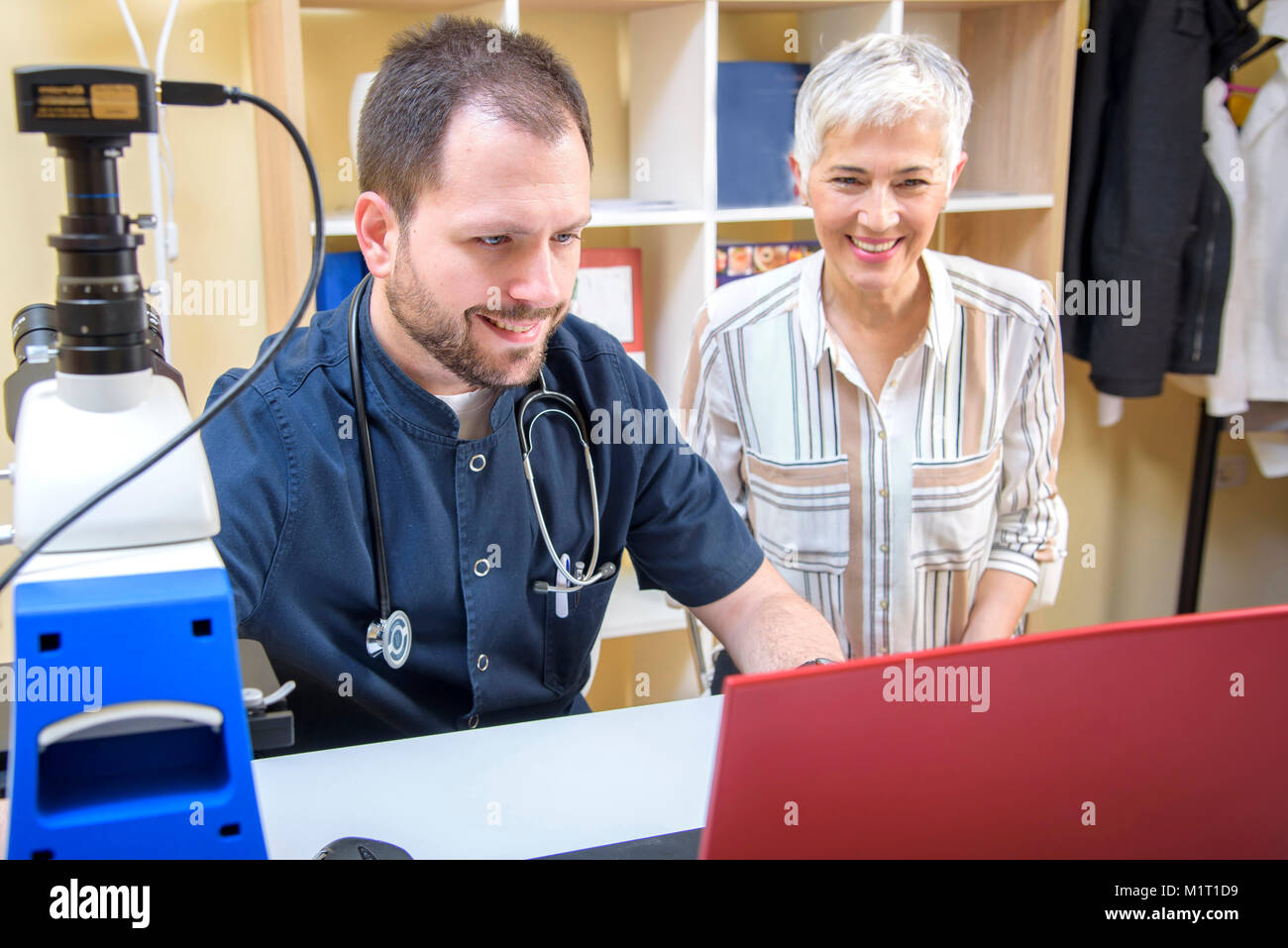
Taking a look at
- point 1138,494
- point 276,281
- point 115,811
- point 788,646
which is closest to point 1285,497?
point 1138,494

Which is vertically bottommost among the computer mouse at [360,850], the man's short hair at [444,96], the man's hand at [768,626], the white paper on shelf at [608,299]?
the computer mouse at [360,850]

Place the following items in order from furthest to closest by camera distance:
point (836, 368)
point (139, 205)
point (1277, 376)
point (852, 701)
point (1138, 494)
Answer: point (1138, 494) → point (1277, 376) → point (139, 205) → point (836, 368) → point (852, 701)

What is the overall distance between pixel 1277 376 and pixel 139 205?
2.24 metres

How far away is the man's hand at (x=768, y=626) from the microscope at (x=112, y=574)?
72 cm

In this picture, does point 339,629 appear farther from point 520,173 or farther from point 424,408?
point 520,173

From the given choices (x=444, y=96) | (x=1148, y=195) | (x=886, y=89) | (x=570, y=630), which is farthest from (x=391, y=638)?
(x=1148, y=195)

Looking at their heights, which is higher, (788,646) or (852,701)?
(852,701)

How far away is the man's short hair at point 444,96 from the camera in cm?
120

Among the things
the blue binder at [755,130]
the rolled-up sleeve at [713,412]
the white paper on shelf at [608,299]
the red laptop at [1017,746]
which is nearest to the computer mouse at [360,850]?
the red laptop at [1017,746]

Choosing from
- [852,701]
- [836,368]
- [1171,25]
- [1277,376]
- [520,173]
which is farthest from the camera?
[1277,376]

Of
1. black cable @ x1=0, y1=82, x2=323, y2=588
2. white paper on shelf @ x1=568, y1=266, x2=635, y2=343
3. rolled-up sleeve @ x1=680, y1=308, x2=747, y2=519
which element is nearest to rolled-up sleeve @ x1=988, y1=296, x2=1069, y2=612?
rolled-up sleeve @ x1=680, y1=308, x2=747, y2=519

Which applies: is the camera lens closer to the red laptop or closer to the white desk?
the white desk

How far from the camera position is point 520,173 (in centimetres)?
118

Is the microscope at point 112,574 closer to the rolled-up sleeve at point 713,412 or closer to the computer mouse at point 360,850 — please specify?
the computer mouse at point 360,850
